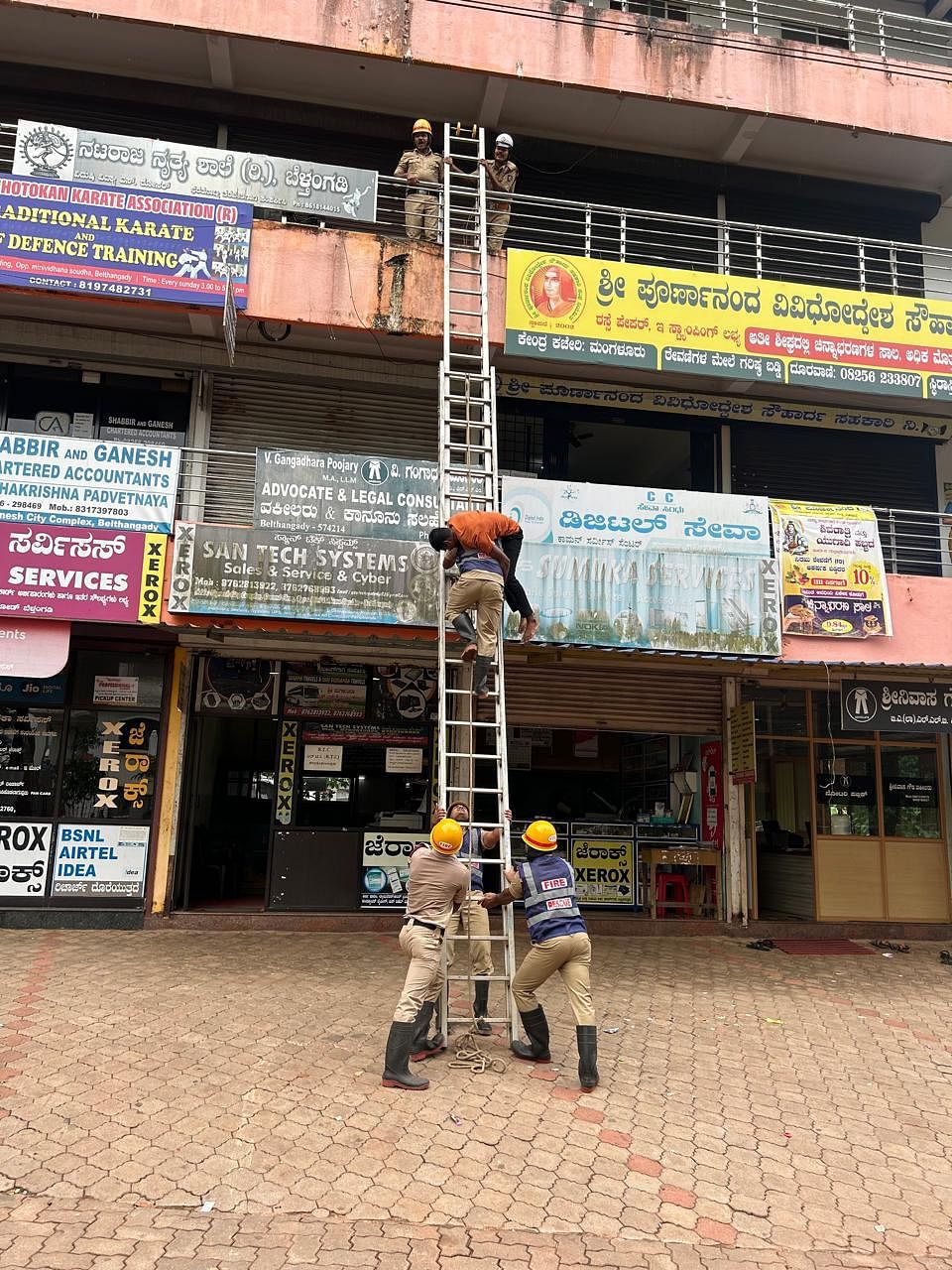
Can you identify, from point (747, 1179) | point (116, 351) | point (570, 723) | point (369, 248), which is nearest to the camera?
point (747, 1179)

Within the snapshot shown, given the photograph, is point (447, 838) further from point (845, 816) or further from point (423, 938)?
→ point (845, 816)

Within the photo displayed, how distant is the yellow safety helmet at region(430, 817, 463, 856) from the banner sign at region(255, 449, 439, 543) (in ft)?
12.2

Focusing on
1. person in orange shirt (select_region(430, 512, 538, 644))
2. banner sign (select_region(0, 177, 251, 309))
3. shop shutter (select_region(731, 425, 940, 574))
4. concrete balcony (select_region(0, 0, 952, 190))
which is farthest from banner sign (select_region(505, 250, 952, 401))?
person in orange shirt (select_region(430, 512, 538, 644))

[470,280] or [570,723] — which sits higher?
[470,280]

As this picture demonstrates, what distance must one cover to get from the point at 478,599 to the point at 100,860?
5778 millimetres

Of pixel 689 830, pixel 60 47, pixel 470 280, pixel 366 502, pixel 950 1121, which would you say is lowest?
pixel 950 1121

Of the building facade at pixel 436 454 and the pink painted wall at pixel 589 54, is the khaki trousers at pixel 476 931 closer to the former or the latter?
the building facade at pixel 436 454

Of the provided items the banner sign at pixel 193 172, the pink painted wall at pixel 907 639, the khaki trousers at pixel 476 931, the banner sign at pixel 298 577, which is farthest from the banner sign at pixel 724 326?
the khaki trousers at pixel 476 931

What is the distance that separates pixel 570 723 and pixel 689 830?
7.12ft

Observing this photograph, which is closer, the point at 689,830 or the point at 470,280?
the point at 470,280

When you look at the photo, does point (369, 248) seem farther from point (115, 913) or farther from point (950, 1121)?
point (950, 1121)

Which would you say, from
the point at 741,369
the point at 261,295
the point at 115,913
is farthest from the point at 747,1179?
the point at 261,295

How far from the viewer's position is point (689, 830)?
11062 millimetres

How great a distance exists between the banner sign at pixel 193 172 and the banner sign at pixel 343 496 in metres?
2.91
